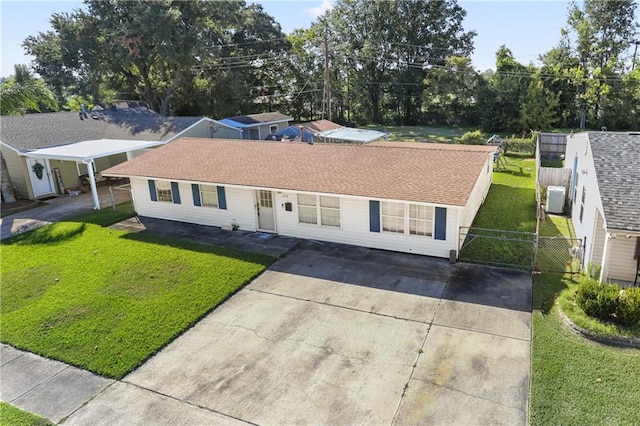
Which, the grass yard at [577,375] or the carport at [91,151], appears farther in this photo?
the carport at [91,151]

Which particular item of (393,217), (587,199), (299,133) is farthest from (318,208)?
(299,133)

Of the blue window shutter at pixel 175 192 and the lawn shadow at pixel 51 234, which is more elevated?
the blue window shutter at pixel 175 192

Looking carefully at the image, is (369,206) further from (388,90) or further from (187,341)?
(388,90)

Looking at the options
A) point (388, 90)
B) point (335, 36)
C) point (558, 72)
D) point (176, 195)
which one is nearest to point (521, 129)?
point (558, 72)

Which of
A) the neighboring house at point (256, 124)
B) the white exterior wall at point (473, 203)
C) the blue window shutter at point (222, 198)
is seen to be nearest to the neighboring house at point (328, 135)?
the neighboring house at point (256, 124)

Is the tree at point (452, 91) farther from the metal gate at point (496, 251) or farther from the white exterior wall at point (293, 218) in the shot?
the white exterior wall at point (293, 218)

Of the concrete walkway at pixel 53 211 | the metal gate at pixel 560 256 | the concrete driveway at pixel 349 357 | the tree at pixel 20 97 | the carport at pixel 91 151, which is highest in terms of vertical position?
the tree at pixel 20 97

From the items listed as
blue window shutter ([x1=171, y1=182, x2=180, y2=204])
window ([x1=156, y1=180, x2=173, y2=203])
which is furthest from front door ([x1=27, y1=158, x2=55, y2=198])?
blue window shutter ([x1=171, y1=182, x2=180, y2=204])
